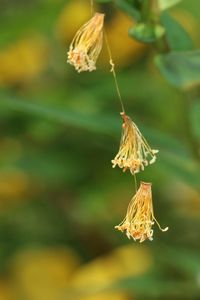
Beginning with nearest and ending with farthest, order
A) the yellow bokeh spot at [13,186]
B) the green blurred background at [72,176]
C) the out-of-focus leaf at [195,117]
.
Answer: the out-of-focus leaf at [195,117], the green blurred background at [72,176], the yellow bokeh spot at [13,186]

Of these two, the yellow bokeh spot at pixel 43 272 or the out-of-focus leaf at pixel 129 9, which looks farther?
the yellow bokeh spot at pixel 43 272

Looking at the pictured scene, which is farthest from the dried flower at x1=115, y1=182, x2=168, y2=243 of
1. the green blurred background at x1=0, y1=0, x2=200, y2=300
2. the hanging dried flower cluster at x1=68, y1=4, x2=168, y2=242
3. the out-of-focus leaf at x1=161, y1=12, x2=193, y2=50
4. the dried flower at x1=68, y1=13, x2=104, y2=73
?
the green blurred background at x1=0, y1=0, x2=200, y2=300

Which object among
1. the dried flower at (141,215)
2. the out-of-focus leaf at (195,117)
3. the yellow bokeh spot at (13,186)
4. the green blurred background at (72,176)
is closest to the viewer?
the dried flower at (141,215)

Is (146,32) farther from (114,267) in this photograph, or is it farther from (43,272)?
(43,272)

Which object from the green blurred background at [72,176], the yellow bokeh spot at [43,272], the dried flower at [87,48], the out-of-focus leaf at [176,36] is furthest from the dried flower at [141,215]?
the yellow bokeh spot at [43,272]

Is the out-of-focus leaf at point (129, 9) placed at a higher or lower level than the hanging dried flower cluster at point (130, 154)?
higher

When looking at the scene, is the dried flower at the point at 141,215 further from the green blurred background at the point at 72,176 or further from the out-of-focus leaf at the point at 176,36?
the green blurred background at the point at 72,176

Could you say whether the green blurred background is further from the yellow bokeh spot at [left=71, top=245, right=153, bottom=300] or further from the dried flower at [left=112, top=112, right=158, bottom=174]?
the dried flower at [left=112, top=112, right=158, bottom=174]
